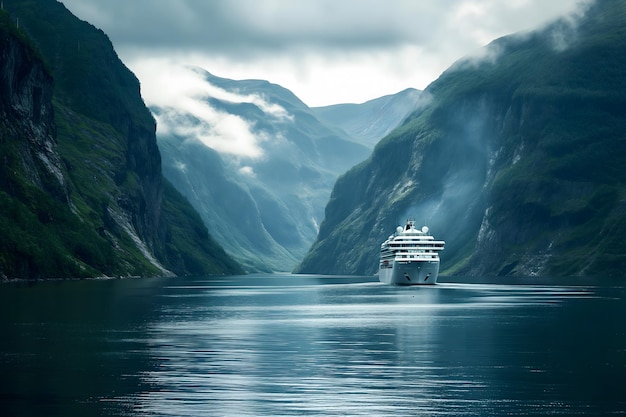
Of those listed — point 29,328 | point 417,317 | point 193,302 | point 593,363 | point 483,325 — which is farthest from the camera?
point 193,302

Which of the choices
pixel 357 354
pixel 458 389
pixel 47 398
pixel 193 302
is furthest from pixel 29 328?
pixel 193 302

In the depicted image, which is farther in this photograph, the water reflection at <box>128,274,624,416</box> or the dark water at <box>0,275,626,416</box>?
the water reflection at <box>128,274,624,416</box>

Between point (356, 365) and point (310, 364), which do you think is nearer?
point (356, 365)

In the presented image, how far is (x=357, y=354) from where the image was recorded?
93.0m

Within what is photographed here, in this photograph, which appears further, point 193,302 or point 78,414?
point 193,302

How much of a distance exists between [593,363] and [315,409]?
31.2 metres

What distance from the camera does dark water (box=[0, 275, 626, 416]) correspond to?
62656 mm

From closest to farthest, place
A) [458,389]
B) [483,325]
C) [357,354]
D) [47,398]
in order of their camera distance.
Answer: [47,398] → [458,389] → [357,354] → [483,325]

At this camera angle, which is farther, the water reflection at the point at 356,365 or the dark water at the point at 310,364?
the water reflection at the point at 356,365

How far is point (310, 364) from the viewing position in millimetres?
84312

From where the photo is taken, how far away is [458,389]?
69500mm

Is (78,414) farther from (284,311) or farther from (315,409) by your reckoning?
(284,311)

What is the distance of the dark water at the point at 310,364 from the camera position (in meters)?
62.7

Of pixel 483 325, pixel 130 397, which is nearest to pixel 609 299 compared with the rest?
pixel 483 325
